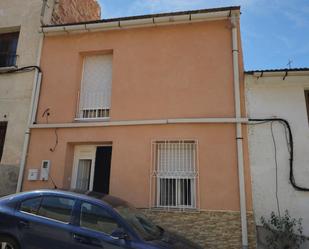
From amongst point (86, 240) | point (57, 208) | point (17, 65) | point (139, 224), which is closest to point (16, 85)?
point (17, 65)

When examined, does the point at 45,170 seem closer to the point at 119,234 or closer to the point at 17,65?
the point at 17,65

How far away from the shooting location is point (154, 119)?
279 inches

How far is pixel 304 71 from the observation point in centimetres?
657

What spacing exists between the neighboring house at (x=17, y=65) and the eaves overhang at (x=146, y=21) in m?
0.72

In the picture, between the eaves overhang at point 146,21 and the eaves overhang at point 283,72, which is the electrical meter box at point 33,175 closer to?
the eaves overhang at point 146,21

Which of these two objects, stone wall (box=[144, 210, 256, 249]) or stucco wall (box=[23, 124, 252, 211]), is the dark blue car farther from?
stucco wall (box=[23, 124, 252, 211])

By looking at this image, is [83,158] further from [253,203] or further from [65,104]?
[253,203]

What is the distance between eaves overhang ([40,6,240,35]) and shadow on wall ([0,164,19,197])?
4227 millimetres

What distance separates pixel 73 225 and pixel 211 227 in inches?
131

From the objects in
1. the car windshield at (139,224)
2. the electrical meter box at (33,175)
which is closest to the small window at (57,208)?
the car windshield at (139,224)

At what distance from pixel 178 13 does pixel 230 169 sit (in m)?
4.40

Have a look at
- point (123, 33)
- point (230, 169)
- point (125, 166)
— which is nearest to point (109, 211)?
point (125, 166)

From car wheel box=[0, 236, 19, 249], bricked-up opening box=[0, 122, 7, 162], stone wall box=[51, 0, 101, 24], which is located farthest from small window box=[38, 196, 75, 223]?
stone wall box=[51, 0, 101, 24]

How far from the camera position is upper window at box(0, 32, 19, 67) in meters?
8.91
